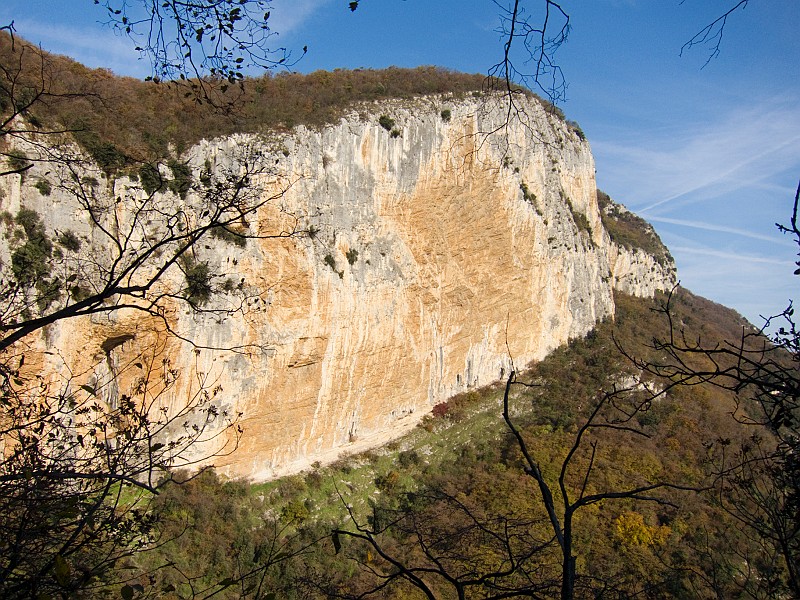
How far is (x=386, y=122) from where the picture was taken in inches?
825

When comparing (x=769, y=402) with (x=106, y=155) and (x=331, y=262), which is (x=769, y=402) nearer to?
(x=106, y=155)

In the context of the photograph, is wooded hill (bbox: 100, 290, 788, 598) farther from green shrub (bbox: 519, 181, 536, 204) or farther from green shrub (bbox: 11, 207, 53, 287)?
green shrub (bbox: 519, 181, 536, 204)

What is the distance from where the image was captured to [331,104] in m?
20.9

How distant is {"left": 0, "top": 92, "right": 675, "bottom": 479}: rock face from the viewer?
679 inches

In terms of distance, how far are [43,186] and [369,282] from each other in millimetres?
10113

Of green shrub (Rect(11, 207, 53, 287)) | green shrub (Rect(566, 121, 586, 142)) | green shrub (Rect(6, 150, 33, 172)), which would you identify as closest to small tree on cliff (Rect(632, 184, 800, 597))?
green shrub (Rect(6, 150, 33, 172))

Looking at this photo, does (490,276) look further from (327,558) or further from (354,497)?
(327,558)

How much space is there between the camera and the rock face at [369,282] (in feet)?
56.5

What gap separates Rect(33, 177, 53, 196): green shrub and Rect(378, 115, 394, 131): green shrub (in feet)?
36.0

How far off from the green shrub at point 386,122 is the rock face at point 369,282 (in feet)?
0.64

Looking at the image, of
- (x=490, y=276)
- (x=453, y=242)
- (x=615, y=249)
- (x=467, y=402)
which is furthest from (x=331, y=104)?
(x=615, y=249)

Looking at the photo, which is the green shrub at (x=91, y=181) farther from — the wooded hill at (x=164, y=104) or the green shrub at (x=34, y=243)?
the green shrub at (x=34, y=243)

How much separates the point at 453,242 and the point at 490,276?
2.39 meters

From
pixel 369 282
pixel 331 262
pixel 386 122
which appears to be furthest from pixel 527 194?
pixel 331 262
